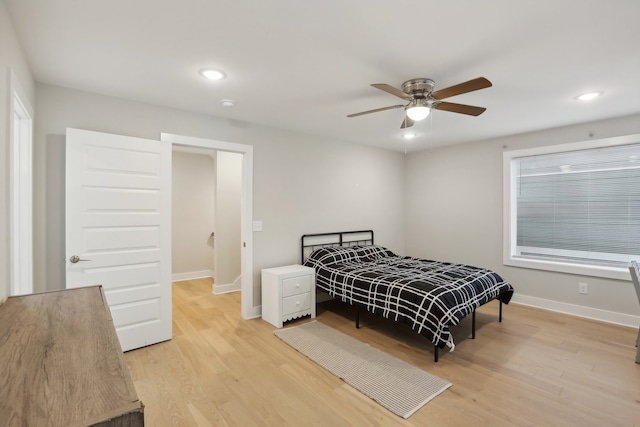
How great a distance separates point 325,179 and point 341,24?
2.82 meters

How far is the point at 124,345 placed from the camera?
9.32 feet

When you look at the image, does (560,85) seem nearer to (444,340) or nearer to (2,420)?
(444,340)

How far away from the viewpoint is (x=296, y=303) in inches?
143

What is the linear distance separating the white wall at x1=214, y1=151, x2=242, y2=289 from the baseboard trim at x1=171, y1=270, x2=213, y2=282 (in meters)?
1.24

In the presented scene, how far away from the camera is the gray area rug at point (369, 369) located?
2193mm

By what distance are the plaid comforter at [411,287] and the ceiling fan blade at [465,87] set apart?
168 centimetres

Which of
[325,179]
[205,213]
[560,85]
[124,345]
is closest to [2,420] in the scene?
[124,345]

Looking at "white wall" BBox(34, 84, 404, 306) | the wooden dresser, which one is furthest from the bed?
the wooden dresser

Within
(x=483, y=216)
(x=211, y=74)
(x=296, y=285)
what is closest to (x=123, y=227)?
(x=211, y=74)

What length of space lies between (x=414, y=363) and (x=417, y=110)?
7.11ft

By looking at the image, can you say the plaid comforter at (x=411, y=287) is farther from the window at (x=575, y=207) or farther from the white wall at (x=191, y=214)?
the white wall at (x=191, y=214)

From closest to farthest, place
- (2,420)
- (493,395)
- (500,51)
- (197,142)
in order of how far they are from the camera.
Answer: (2,420)
(500,51)
(493,395)
(197,142)

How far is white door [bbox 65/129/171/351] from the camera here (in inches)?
102

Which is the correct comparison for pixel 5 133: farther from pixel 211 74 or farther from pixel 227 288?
pixel 227 288
